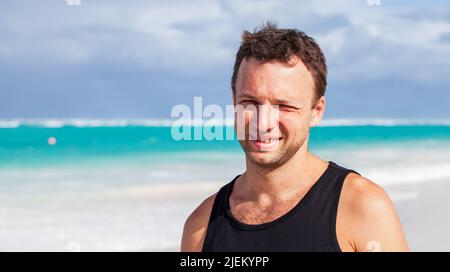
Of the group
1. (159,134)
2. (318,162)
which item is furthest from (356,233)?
(159,134)

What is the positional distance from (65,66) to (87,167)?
9.10 metres

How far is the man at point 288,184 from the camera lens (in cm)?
278

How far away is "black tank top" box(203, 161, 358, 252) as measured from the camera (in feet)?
9.12

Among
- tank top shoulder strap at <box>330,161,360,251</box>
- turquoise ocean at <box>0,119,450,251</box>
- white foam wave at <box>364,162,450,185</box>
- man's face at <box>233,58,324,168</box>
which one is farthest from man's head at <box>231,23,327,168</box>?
white foam wave at <box>364,162,450,185</box>

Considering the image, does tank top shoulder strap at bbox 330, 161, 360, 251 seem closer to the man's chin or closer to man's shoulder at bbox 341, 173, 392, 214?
man's shoulder at bbox 341, 173, 392, 214

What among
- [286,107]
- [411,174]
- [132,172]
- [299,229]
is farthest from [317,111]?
[132,172]

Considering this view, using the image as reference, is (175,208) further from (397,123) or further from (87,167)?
(397,123)

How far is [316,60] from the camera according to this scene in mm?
3041

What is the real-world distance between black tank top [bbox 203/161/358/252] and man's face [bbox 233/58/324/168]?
0.81 feet

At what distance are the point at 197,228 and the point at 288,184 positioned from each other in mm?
537

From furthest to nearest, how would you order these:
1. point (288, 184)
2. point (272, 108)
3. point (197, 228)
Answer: point (197, 228)
point (288, 184)
point (272, 108)

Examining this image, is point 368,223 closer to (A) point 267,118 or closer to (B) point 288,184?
(B) point 288,184

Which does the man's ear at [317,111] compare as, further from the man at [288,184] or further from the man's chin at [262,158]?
the man's chin at [262,158]

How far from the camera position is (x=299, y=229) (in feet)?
9.26
